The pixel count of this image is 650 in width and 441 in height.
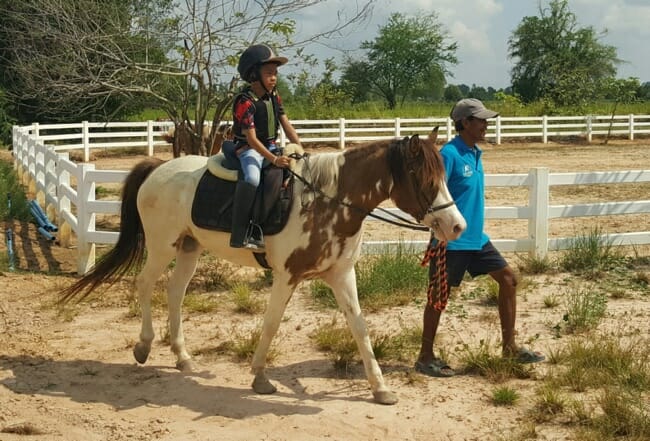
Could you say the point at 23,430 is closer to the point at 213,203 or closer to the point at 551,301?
the point at 213,203

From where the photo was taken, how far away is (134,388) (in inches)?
239

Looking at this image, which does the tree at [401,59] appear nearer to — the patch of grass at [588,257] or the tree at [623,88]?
the tree at [623,88]

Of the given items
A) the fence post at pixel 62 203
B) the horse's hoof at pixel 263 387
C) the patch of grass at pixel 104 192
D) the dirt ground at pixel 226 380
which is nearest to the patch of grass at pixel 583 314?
the dirt ground at pixel 226 380

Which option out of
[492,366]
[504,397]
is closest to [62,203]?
[492,366]

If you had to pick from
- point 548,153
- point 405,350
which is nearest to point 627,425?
point 405,350

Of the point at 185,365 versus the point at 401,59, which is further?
the point at 401,59

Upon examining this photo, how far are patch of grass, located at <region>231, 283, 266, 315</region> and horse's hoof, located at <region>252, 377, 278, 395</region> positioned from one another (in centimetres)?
215

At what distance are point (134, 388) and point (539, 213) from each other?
5655 millimetres

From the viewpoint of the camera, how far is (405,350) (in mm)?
6637

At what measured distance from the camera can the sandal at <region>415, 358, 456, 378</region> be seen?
20.0ft

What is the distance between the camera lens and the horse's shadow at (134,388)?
5609 mm

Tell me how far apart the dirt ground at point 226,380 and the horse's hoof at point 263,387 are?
6cm

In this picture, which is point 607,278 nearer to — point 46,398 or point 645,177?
point 645,177

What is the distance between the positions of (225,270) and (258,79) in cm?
375
